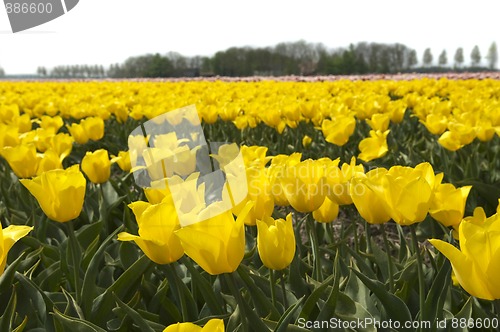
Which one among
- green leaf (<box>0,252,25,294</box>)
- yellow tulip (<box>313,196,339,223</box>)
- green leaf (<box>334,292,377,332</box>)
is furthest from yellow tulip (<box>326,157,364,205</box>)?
green leaf (<box>0,252,25,294</box>)

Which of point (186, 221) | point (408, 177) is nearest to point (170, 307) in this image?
point (186, 221)

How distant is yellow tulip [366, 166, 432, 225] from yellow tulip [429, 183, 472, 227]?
0.24m

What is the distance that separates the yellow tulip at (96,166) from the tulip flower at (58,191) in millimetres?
735

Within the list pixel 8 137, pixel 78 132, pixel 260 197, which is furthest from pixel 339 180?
pixel 78 132

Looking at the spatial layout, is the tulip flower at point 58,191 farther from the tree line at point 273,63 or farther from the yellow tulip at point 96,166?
the tree line at point 273,63

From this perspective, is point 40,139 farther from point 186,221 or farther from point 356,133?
point 356,133

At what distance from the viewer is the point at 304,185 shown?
5.10 feet

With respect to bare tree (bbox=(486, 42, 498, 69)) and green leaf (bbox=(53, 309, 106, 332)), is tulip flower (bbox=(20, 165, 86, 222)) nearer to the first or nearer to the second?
green leaf (bbox=(53, 309, 106, 332))

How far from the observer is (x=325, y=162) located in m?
1.75

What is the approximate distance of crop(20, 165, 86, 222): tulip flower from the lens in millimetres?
1611

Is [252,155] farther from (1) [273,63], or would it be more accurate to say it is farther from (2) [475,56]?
(2) [475,56]

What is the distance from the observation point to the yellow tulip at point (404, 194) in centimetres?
130

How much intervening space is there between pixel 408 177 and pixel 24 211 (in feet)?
8.29

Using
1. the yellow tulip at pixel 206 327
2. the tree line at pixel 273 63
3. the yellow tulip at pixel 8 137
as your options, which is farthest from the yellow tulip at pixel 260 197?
the tree line at pixel 273 63
